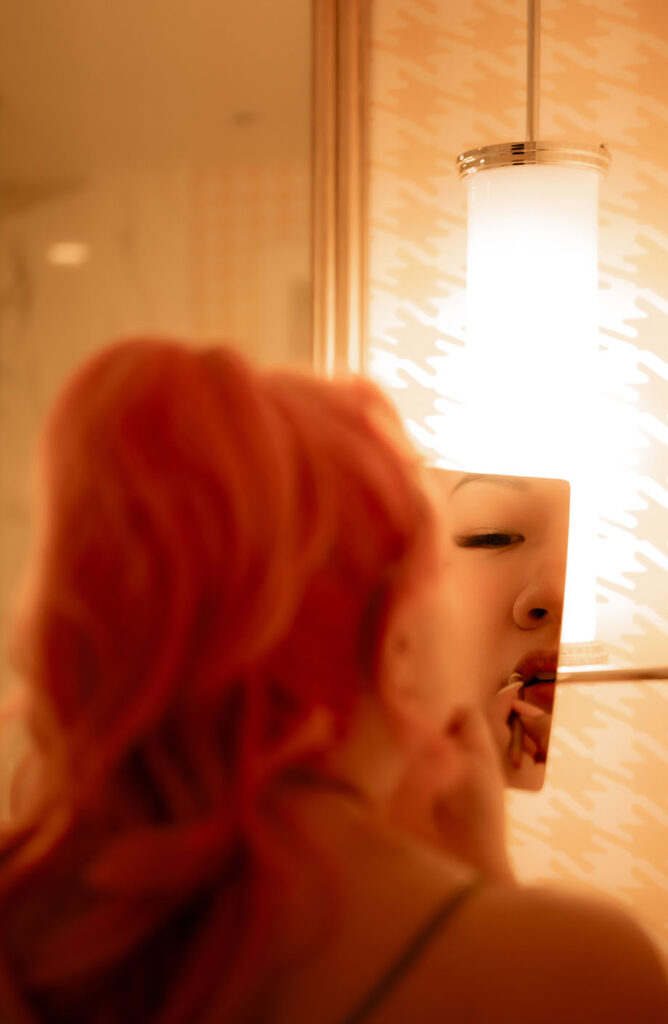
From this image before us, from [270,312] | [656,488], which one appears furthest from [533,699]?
[270,312]

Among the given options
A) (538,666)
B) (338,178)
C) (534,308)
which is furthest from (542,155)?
(538,666)

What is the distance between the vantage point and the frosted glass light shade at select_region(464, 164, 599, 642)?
3.97 feet

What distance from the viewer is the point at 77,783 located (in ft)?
2.06

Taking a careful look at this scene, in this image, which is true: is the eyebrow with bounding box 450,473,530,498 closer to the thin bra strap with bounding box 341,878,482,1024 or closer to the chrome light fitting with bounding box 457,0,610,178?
the chrome light fitting with bounding box 457,0,610,178

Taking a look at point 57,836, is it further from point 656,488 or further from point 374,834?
point 656,488

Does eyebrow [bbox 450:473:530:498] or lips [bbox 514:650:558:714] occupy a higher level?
eyebrow [bbox 450:473:530:498]

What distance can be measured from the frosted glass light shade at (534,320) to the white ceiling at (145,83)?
301mm

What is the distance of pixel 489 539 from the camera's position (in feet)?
3.98

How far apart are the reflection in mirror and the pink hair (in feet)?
1.84

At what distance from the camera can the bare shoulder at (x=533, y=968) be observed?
57cm

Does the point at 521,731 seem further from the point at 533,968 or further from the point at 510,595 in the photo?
the point at 533,968

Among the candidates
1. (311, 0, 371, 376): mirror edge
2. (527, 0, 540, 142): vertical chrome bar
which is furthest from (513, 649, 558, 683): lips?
(527, 0, 540, 142): vertical chrome bar

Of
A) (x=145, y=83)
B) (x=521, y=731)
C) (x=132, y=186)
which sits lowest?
(x=521, y=731)

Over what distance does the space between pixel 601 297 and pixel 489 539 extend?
0.47 metres
